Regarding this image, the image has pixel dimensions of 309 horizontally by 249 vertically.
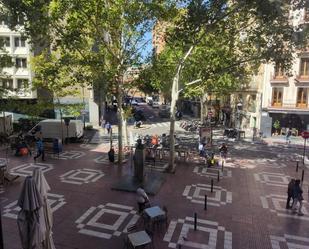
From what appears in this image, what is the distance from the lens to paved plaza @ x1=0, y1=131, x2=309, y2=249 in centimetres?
1074

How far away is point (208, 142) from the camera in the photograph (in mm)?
21531

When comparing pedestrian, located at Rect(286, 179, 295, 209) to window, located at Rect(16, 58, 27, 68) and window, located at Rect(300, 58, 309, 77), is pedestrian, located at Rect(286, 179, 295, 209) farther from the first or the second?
window, located at Rect(16, 58, 27, 68)

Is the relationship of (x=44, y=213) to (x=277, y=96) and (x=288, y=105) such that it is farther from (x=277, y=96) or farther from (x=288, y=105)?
(x=277, y=96)

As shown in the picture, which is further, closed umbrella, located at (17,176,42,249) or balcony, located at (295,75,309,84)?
balcony, located at (295,75,309,84)

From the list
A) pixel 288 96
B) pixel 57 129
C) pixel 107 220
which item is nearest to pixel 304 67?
pixel 288 96

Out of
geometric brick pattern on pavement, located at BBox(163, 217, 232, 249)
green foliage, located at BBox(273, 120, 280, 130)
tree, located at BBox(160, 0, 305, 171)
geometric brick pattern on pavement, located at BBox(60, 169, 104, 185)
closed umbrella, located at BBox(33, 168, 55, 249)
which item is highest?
tree, located at BBox(160, 0, 305, 171)

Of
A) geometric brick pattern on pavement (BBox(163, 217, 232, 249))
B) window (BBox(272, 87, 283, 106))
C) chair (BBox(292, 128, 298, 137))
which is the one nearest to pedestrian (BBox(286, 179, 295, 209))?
geometric brick pattern on pavement (BBox(163, 217, 232, 249))

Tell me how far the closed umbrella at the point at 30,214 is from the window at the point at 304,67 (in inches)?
1248

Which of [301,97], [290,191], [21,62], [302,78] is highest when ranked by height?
[21,62]

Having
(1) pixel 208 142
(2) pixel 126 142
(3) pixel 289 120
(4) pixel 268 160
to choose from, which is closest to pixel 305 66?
(3) pixel 289 120

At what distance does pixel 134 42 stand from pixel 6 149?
45.2ft

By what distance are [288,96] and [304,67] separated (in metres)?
3.49

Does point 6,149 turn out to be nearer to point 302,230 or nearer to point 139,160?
point 139,160

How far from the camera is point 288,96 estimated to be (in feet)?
108
